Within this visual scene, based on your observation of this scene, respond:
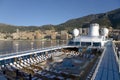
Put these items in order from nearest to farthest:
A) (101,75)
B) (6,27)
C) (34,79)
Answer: (101,75) < (34,79) < (6,27)

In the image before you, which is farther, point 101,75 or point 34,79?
point 34,79

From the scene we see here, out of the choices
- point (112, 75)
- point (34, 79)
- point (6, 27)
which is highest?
point (6, 27)

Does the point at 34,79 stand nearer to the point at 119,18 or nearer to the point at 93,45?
the point at 93,45

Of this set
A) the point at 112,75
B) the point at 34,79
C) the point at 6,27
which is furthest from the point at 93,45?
the point at 6,27

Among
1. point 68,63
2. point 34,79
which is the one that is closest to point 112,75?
point 34,79

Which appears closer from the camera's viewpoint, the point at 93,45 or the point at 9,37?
the point at 93,45

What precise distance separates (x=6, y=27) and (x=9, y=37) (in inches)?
1290

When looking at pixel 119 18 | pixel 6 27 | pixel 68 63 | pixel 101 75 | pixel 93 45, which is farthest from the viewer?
pixel 6 27

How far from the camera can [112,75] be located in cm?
1009

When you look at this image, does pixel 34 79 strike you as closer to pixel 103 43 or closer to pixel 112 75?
pixel 112 75

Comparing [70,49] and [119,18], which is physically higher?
[119,18]

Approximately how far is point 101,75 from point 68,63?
10487 millimetres

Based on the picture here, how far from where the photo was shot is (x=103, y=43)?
34594 mm

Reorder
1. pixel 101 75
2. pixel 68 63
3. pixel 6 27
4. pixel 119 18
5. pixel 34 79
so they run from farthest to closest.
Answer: pixel 6 27, pixel 119 18, pixel 68 63, pixel 34 79, pixel 101 75
